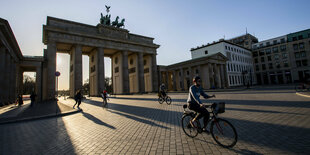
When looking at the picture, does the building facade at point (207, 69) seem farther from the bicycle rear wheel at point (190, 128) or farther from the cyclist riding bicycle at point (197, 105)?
the cyclist riding bicycle at point (197, 105)

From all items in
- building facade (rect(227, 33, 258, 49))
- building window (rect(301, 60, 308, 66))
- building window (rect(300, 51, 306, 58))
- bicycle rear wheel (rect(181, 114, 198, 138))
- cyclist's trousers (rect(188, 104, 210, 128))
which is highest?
building facade (rect(227, 33, 258, 49))

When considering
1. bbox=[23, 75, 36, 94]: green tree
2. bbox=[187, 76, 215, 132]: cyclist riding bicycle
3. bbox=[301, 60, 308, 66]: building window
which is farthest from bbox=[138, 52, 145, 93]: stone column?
bbox=[301, 60, 308, 66]: building window

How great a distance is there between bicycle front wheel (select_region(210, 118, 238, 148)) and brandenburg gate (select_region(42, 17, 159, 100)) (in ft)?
92.5

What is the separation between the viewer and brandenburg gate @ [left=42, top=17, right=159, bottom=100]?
26.4m

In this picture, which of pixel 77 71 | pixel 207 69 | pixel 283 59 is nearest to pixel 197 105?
pixel 77 71

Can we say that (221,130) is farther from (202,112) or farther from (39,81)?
(39,81)

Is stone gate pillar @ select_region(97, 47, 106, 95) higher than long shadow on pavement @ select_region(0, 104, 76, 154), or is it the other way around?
stone gate pillar @ select_region(97, 47, 106, 95)

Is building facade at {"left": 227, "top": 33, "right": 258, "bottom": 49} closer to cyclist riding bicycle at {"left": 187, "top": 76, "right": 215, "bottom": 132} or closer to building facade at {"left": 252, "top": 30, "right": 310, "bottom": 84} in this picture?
building facade at {"left": 252, "top": 30, "right": 310, "bottom": 84}

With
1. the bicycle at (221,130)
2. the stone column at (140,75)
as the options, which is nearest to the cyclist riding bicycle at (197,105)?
the bicycle at (221,130)

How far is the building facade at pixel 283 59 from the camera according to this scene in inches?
2142

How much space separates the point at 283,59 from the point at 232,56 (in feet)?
72.9

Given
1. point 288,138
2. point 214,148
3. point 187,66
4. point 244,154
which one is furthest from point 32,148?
point 187,66

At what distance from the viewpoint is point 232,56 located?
5709 cm

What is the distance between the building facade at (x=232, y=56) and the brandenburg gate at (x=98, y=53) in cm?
2628
